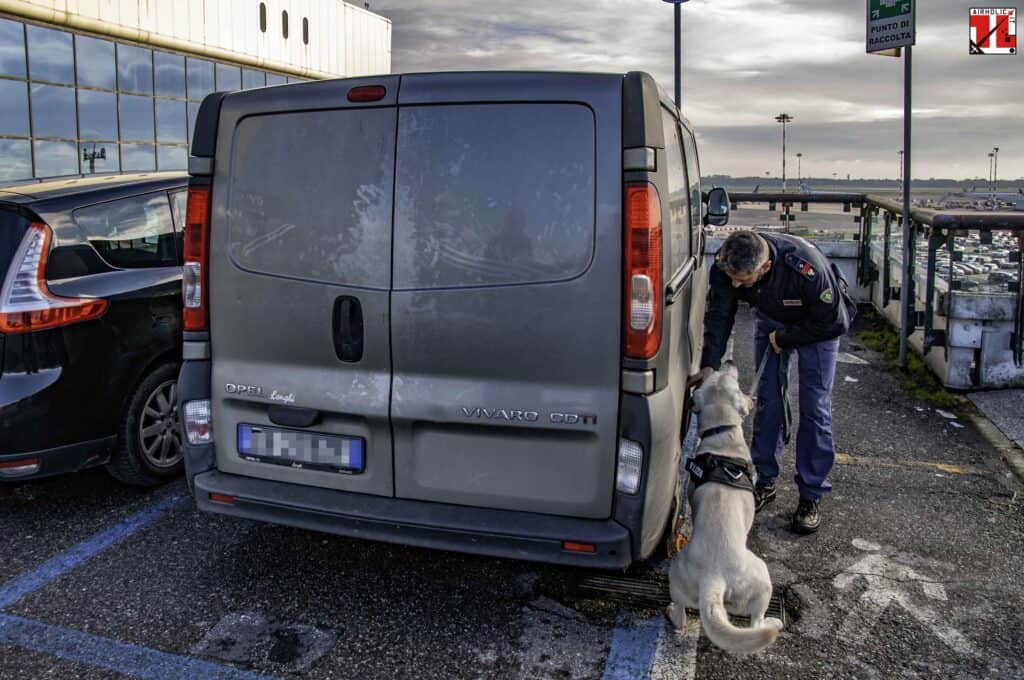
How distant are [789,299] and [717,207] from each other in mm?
1550

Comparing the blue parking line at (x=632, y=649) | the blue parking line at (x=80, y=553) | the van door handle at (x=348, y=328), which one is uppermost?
the van door handle at (x=348, y=328)

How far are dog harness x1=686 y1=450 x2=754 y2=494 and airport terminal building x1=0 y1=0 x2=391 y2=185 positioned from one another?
17.2m

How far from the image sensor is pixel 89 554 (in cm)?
397

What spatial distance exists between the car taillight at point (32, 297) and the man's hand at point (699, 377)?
9.61 feet

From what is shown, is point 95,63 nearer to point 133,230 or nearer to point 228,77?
point 228,77

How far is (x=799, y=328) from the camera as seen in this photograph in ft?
14.3

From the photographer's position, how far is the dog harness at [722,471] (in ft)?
11.1

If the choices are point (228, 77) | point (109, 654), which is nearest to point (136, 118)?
point (228, 77)

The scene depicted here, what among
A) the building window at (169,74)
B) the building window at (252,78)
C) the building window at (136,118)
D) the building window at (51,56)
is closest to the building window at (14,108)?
the building window at (51,56)

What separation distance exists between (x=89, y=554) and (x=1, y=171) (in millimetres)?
20542

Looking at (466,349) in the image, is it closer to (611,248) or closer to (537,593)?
(611,248)

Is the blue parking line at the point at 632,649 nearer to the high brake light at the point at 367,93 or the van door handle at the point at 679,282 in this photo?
the van door handle at the point at 679,282

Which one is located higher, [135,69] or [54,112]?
[135,69]

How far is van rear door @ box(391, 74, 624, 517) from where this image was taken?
9.94ft
